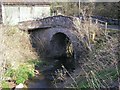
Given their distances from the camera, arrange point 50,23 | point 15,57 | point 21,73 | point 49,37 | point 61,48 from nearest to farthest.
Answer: point 21,73, point 15,57, point 50,23, point 49,37, point 61,48

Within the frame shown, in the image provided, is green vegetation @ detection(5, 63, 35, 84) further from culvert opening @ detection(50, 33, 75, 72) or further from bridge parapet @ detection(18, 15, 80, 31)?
culvert opening @ detection(50, 33, 75, 72)

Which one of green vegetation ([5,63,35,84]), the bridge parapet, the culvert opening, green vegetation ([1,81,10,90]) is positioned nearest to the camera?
green vegetation ([1,81,10,90])

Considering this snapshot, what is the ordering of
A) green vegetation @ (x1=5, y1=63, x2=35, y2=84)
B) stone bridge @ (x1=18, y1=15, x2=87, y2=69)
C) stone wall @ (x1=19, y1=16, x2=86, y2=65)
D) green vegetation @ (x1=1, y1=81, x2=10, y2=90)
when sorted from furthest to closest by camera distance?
stone bridge @ (x1=18, y1=15, x2=87, y2=69), stone wall @ (x1=19, y1=16, x2=86, y2=65), green vegetation @ (x1=5, y1=63, x2=35, y2=84), green vegetation @ (x1=1, y1=81, x2=10, y2=90)

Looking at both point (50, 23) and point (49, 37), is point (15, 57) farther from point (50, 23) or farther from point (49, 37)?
point (49, 37)

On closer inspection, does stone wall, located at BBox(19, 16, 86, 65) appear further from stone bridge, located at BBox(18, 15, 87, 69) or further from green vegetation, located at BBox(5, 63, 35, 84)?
green vegetation, located at BBox(5, 63, 35, 84)

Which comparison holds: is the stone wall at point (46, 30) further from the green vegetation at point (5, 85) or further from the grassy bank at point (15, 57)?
the green vegetation at point (5, 85)

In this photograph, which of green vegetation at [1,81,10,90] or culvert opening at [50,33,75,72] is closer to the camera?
green vegetation at [1,81,10,90]

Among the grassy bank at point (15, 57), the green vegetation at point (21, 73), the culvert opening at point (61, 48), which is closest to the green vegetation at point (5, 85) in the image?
the grassy bank at point (15, 57)

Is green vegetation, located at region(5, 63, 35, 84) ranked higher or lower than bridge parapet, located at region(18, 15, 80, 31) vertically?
lower

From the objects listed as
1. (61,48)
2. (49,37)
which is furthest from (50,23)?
(61,48)

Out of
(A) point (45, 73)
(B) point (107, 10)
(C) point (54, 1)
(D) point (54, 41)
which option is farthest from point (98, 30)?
(C) point (54, 1)

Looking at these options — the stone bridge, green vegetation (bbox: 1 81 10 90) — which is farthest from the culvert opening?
green vegetation (bbox: 1 81 10 90)

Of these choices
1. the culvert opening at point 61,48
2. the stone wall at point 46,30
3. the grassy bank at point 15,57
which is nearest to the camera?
the grassy bank at point 15,57

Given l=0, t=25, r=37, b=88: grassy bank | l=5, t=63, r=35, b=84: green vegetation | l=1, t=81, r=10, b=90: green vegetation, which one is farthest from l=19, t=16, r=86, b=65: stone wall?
l=1, t=81, r=10, b=90: green vegetation
